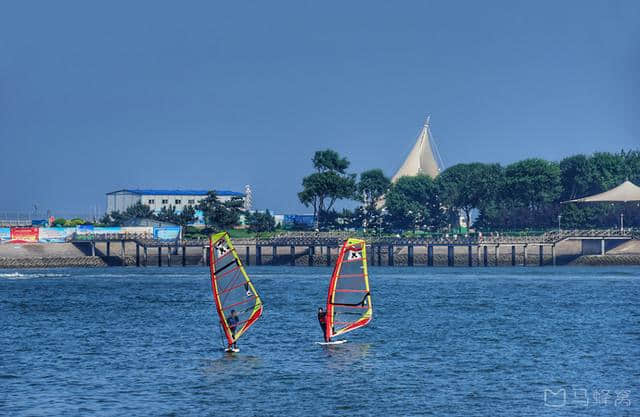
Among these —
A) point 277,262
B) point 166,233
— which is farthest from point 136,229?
point 277,262

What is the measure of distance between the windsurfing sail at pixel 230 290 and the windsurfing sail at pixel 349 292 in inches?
153

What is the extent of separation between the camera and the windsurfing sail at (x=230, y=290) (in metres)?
50.3

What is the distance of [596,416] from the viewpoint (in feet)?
121

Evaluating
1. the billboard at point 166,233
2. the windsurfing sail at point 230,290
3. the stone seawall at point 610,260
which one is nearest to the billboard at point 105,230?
the billboard at point 166,233

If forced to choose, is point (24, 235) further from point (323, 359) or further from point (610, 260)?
point (323, 359)

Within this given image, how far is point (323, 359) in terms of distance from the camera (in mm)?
50094

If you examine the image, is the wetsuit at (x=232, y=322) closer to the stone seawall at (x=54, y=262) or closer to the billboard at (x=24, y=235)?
the stone seawall at (x=54, y=262)

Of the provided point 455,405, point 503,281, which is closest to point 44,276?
point 503,281

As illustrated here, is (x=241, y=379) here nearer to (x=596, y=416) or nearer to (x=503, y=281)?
(x=596, y=416)

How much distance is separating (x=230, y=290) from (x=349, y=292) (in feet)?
20.6

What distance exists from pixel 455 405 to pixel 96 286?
75921 mm

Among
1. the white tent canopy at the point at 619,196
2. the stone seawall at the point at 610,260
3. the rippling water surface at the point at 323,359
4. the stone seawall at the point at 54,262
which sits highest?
the white tent canopy at the point at 619,196

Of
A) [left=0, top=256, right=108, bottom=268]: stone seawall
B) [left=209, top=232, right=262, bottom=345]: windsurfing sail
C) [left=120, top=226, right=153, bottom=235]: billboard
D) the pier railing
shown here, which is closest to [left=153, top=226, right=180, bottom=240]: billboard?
[left=120, top=226, right=153, bottom=235]: billboard

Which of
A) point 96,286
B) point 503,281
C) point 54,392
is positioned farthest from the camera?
point 503,281
